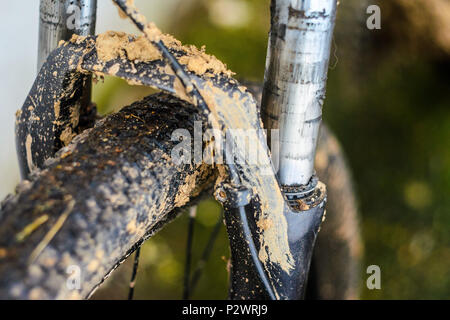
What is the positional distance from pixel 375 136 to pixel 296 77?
3.15ft

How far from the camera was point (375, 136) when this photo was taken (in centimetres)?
137

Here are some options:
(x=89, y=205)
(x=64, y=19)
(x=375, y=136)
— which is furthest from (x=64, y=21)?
(x=375, y=136)

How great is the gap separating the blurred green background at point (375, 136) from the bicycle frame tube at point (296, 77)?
79 cm

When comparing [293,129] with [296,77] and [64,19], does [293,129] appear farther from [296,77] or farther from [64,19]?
[64,19]

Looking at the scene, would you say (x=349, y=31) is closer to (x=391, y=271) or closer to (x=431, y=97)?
(x=431, y=97)

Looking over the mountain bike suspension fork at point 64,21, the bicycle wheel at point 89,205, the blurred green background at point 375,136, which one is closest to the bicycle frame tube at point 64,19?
the mountain bike suspension fork at point 64,21

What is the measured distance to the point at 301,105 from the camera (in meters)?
0.50

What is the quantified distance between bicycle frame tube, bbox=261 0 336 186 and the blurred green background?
→ 2.58 ft

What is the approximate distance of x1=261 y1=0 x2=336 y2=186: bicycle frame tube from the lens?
466mm

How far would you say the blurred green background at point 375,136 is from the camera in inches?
49.0

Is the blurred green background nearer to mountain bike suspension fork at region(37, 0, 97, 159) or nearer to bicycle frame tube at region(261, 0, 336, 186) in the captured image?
mountain bike suspension fork at region(37, 0, 97, 159)

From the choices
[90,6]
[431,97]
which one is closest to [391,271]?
[431,97]

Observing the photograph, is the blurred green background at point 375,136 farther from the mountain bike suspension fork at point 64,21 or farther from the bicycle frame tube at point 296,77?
the bicycle frame tube at point 296,77
